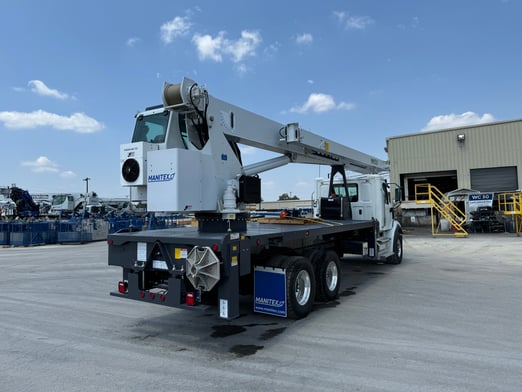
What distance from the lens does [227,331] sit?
5.51 meters

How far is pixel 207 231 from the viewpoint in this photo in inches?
229

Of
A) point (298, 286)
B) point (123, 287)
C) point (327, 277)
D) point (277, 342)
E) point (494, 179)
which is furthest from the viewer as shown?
point (494, 179)

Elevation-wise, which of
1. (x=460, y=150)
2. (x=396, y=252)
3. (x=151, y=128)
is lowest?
(x=396, y=252)

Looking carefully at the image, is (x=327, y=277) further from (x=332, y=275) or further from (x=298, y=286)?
(x=298, y=286)

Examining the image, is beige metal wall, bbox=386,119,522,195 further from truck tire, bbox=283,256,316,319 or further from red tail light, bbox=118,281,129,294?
red tail light, bbox=118,281,129,294

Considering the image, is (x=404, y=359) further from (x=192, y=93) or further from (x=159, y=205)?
(x=192, y=93)

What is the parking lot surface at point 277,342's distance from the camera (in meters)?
3.83

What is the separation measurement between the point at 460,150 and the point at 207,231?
1047 inches

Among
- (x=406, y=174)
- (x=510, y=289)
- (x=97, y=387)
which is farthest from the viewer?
(x=406, y=174)

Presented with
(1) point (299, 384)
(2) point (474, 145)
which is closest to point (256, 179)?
(1) point (299, 384)

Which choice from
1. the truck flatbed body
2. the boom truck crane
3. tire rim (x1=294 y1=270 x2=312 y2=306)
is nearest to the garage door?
the truck flatbed body

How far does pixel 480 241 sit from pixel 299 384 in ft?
55.5

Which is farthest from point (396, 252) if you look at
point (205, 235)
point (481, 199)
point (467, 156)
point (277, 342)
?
point (467, 156)

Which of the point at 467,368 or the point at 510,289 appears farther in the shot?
the point at 510,289
